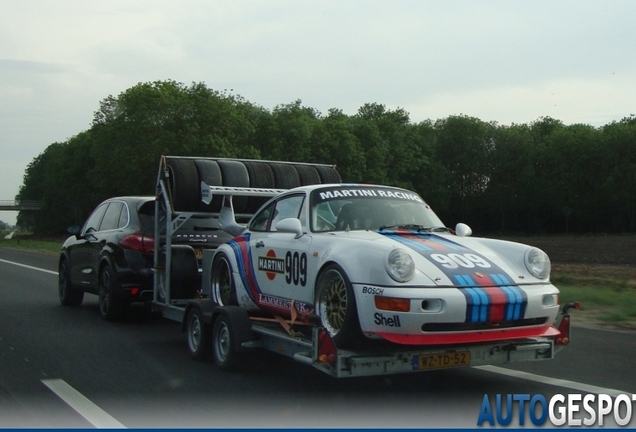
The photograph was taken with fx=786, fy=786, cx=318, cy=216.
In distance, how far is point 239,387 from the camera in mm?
7066

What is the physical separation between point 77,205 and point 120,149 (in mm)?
29633

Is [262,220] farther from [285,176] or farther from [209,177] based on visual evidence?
[285,176]

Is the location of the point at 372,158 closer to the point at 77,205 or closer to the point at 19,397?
the point at 77,205

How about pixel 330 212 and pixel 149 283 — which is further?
pixel 149 283

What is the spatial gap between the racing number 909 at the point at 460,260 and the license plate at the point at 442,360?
27.8 inches

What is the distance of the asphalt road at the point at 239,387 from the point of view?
19.5ft

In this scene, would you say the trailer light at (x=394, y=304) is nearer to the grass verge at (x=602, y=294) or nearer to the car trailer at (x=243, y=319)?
the car trailer at (x=243, y=319)

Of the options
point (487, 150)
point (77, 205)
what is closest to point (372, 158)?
point (487, 150)

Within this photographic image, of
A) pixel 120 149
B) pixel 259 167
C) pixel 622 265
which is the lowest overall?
pixel 622 265

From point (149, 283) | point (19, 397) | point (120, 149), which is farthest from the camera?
point (120, 149)

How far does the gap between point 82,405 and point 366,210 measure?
307 centimetres

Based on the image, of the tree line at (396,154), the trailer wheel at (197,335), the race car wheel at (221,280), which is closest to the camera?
the trailer wheel at (197,335)

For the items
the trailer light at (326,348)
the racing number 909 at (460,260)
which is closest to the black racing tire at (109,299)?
the trailer light at (326,348)

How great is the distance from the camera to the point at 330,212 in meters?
7.46
